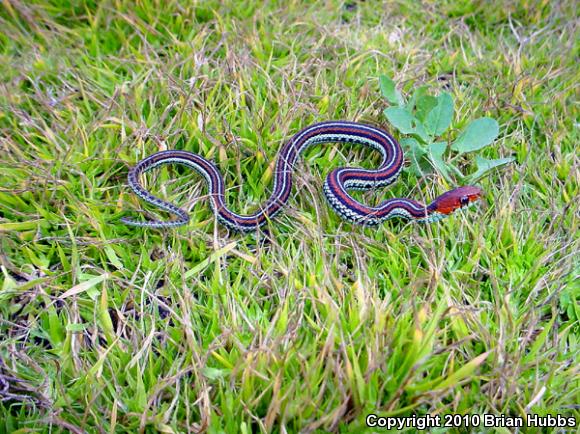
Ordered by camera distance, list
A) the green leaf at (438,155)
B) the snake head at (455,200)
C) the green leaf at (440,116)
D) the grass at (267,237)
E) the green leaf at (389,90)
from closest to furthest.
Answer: the grass at (267,237) < the snake head at (455,200) < the green leaf at (438,155) < the green leaf at (440,116) < the green leaf at (389,90)

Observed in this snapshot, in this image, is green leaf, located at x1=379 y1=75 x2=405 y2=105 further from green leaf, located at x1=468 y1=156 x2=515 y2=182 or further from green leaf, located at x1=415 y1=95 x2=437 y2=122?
green leaf, located at x1=468 y1=156 x2=515 y2=182

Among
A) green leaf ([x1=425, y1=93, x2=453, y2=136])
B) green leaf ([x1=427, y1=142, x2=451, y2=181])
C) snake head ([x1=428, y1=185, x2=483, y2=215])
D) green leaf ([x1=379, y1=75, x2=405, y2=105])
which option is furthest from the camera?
green leaf ([x1=379, y1=75, x2=405, y2=105])

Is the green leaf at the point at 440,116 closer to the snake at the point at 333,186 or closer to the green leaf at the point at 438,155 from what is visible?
the green leaf at the point at 438,155

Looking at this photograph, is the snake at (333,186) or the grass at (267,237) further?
the snake at (333,186)

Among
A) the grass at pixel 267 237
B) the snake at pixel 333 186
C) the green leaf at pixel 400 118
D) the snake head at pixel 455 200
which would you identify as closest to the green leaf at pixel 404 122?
the green leaf at pixel 400 118

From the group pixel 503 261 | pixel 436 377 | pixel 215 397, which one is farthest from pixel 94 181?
pixel 503 261

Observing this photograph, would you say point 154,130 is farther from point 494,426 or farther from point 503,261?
point 494,426

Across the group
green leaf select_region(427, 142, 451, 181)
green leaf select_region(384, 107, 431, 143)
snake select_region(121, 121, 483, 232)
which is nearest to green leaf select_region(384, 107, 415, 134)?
green leaf select_region(384, 107, 431, 143)
